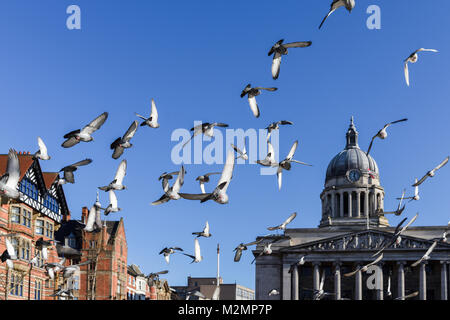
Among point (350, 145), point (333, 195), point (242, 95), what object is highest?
point (350, 145)

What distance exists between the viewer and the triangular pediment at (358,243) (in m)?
116

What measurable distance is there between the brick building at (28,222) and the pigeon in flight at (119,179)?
1254 inches

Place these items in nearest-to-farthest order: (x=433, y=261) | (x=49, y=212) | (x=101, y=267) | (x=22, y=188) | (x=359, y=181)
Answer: (x=22, y=188)
(x=49, y=212)
(x=101, y=267)
(x=433, y=261)
(x=359, y=181)

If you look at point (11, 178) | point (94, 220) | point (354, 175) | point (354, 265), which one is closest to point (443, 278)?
point (354, 265)

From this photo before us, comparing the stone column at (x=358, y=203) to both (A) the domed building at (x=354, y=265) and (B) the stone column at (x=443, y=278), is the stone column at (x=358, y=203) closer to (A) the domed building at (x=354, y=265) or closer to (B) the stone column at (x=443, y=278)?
(A) the domed building at (x=354, y=265)

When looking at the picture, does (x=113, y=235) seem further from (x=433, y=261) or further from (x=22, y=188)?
(x=433, y=261)

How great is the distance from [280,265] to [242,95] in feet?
312

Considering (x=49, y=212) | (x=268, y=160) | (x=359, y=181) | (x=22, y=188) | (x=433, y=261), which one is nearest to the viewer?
(x=268, y=160)

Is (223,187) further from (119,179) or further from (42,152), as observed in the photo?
(42,152)

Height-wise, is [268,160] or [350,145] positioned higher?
[350,145]

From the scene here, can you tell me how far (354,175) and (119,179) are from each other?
115520 millimetres
